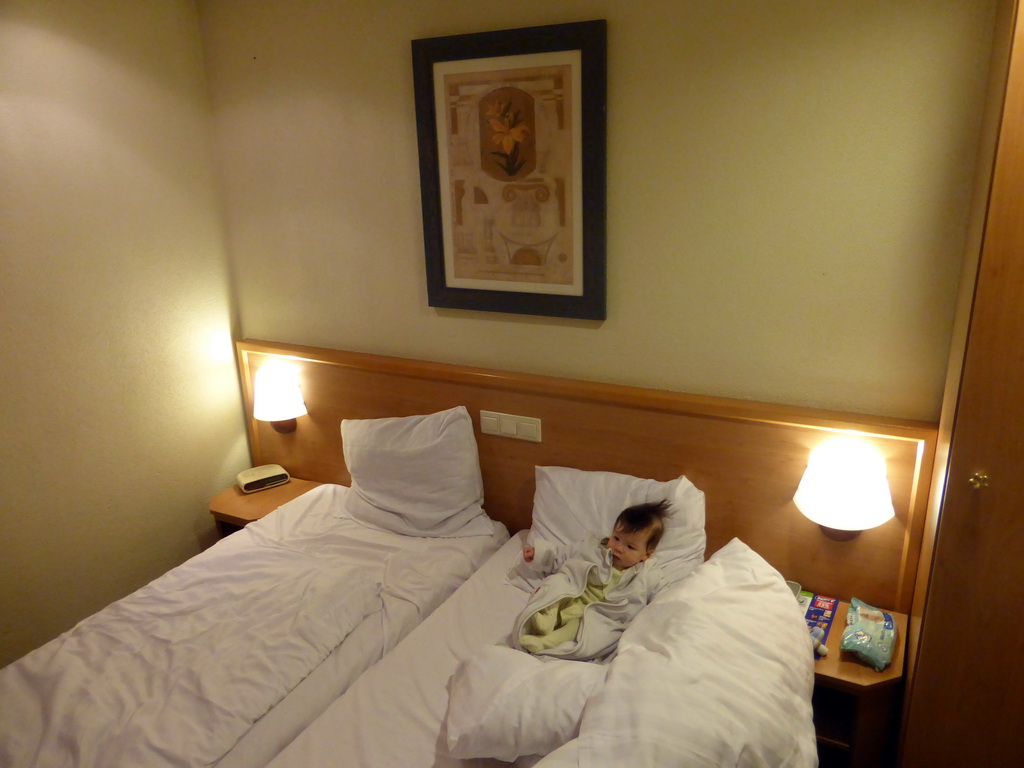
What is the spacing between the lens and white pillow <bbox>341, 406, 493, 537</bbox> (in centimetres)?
233

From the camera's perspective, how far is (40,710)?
159 cm

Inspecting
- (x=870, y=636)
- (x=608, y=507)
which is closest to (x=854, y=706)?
(x=870, y=636)

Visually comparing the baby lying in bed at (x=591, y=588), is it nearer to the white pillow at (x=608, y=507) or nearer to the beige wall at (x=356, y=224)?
the white pillow at (x=608, y=507)

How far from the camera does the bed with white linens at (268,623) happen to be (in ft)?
5.00

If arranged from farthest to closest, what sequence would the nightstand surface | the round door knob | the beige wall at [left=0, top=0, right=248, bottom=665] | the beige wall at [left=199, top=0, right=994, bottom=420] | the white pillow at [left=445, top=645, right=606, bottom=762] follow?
1. the nightstand surface
2. the beige wall at [left=0, top=0, right=248, bottom=665]
3. the beige wall at [left=199, top=0, right=994, bottom=420]
4. the round door knob
5. the white pillow at [left=445, top=645, right=606, bottom=762]

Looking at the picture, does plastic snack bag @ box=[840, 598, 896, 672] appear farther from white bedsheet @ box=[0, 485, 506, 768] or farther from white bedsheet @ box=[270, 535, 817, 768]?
white bedsheet @ box=[0, 485, 506, 768]

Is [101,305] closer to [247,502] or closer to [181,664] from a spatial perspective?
[247,502]

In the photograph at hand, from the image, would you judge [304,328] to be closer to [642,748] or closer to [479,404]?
[479,404]

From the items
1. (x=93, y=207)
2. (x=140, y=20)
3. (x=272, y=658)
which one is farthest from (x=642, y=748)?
(x=140, y=20)

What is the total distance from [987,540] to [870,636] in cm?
39

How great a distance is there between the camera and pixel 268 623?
1.84 metres

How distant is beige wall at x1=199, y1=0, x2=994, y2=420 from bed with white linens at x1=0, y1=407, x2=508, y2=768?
438mm

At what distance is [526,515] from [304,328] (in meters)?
1.11

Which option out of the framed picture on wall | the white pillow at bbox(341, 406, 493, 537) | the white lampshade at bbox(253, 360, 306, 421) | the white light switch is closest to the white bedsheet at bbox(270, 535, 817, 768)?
the white pillow at bbox(341, 406, 493, 537)
